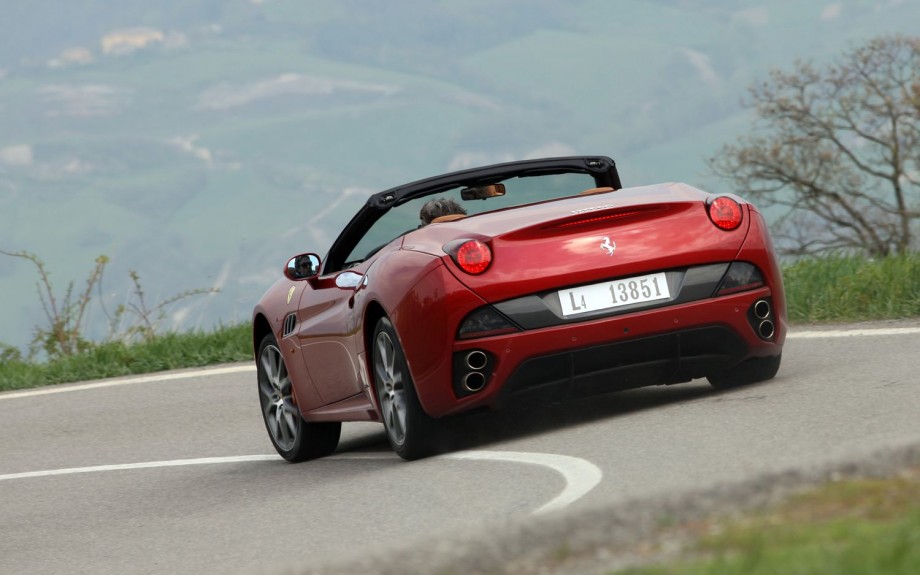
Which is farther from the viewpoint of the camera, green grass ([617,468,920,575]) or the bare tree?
the bare tree

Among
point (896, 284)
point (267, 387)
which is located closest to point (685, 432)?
point (267, 387)

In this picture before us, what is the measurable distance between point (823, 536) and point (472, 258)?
3.24 m

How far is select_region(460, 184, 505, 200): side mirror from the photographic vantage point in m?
8.12

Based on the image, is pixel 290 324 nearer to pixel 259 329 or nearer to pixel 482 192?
pixel 259 329

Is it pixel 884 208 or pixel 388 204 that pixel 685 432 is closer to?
pixel 388 204

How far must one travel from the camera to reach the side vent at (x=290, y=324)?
8.75m

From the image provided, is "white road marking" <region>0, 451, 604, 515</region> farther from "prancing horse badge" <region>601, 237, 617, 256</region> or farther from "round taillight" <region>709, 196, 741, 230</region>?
"round taillight" <region>709, 196, 741, 230</region>

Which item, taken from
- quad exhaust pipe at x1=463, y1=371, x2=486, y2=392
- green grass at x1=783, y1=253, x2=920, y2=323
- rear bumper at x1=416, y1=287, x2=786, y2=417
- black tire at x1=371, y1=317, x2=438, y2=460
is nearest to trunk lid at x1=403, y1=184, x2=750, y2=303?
rear bumper at x1=416, y1=287, x2=786, y2=417

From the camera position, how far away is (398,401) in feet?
24.5

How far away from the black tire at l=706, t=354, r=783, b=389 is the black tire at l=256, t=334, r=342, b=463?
210 cm

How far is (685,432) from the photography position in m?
6.88

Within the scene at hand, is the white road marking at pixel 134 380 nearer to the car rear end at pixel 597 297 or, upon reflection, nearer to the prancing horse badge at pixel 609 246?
the car rear end at pixel 597 297

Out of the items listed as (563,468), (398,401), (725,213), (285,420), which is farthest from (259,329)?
(563,468)

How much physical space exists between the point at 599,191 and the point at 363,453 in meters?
1.89
